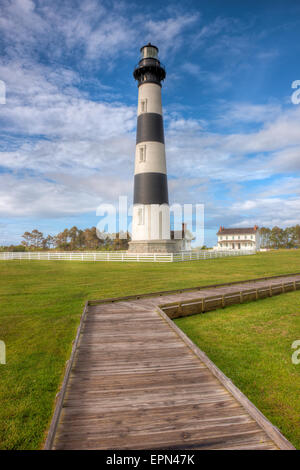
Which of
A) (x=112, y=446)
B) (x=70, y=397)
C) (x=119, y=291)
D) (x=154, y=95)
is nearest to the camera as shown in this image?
(x=112, y=446)

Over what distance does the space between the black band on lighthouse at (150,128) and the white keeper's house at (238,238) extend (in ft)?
149

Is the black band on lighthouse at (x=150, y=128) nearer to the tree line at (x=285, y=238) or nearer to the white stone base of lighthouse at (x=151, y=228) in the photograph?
the white stone base of lighthouse at (x=151, y=228)

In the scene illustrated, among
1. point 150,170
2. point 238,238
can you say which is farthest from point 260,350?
point 238,238

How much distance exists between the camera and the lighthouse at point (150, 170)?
30094 millimetres

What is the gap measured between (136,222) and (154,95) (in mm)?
15129

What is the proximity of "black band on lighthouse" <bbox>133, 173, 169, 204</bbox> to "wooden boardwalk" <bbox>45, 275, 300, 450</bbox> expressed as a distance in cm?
2436

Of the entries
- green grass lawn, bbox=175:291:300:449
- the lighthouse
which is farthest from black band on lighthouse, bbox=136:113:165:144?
green grass lawn, bbox=175:291:300:449

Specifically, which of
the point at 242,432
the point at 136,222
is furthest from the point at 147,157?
the point at 242,432

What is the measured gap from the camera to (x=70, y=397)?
4.00 meters

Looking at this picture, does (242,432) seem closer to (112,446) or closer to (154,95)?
(112,446)

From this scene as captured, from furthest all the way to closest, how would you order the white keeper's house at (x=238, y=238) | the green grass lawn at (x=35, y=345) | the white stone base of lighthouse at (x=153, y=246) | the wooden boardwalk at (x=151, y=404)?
the white keeper's house at (x=238, y=238) → the white stone base of lighthouse at (x=153, y=246) → the green grass lawn at (x=35, y=345) → the wooden boardwalk at (x=151, y=404)

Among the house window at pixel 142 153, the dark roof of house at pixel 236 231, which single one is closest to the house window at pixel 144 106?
the house window at pixel 142 153

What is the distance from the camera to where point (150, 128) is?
1207 inches

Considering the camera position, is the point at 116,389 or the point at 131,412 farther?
the point at 116,389
